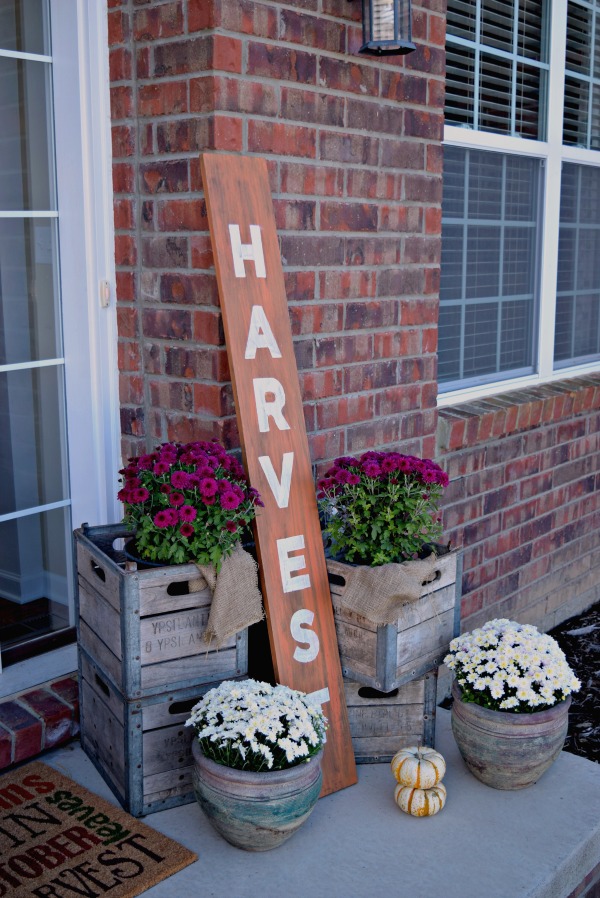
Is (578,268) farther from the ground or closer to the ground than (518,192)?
closer to the ground

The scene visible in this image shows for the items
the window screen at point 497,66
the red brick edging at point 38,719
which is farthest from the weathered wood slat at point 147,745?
the window screen at point 497,66

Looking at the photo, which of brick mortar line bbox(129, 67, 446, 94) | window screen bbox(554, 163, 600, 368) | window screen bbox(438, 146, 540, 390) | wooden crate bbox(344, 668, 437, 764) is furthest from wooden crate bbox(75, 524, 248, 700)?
window screen bbox(554, 163, 600, 368)

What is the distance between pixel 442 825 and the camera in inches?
103

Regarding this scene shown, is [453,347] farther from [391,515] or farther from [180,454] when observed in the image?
[180,454]

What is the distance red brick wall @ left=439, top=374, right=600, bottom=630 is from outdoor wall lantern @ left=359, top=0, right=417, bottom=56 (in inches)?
55.4

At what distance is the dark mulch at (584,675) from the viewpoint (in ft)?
12.0

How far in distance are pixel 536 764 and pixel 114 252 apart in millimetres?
1991

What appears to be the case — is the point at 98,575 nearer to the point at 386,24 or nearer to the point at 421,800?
the point at 421,800

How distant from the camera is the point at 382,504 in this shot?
2.75m

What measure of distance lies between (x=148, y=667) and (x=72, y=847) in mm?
475

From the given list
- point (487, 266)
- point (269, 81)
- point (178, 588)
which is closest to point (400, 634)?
point (178, 588)

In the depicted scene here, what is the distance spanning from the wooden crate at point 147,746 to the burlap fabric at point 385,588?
1.57ft

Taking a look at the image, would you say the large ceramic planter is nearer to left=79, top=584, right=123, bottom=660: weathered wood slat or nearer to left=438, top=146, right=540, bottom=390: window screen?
left=79, top=584, right=123, bottom=660: weathered wood slat

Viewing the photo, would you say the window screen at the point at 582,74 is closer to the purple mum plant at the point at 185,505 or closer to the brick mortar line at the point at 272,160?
the brick mortar line at the point at 272,160
